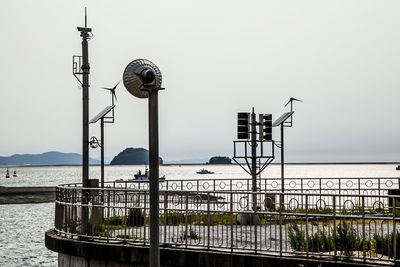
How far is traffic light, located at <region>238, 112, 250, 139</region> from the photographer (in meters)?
18.2

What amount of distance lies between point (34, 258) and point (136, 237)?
23.5 metres

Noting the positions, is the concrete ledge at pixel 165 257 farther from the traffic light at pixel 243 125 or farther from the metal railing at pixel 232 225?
the traffic light at pixel 243 125

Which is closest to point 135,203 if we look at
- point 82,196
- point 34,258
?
point 82,196

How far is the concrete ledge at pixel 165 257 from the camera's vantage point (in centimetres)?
1117

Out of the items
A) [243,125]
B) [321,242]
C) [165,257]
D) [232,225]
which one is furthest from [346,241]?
[243,125]

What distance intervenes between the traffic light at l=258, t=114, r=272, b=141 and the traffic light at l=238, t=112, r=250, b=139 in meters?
0.68

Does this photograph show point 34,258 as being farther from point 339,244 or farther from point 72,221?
point 339,244

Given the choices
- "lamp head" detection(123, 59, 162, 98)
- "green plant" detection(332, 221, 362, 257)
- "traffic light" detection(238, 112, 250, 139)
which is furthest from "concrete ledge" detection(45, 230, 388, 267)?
"traffic light" detection(238, 112, 250, 139)

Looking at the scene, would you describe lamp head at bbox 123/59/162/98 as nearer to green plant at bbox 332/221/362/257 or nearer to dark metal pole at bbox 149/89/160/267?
dark metal pole at bbox 149/89/160/267

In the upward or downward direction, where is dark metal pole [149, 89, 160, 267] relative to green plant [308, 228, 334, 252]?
upward

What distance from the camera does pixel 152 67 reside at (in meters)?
6.98

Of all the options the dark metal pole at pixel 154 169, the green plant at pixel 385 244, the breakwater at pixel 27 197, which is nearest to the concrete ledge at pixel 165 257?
the green plant at pixel 385 244

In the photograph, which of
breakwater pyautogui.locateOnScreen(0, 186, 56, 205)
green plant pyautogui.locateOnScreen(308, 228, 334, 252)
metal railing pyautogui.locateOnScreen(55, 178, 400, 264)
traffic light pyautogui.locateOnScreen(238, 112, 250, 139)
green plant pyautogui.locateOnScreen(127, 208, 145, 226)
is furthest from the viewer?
breakwater pyautogui.locateOnScreen(0, 186, 56, 205)

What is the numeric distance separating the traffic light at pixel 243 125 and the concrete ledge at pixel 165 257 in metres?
6.36
